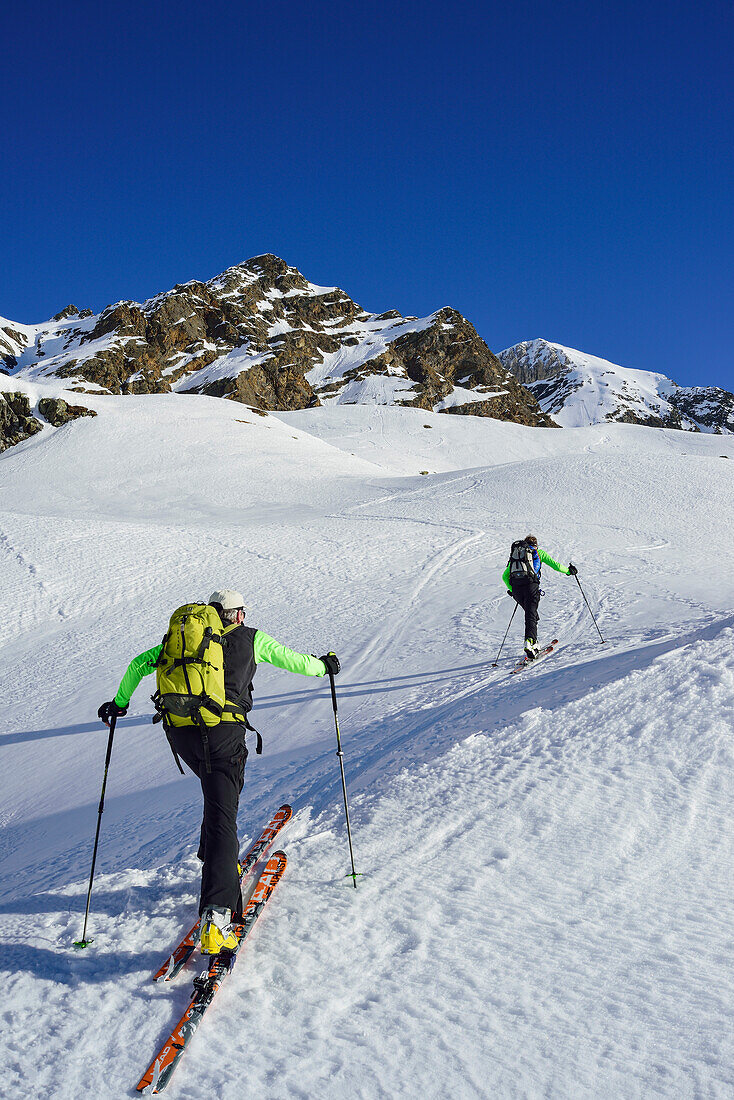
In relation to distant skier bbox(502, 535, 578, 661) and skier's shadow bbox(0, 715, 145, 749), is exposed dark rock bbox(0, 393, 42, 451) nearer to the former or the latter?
skier's shadow bbox(0, 715, 145, 749)

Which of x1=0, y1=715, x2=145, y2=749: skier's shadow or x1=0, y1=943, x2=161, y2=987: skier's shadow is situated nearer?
x1=0, y1=943, x2=161, y2=987: skier's shadow

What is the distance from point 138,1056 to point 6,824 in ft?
12.3

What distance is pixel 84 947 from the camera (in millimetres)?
3334

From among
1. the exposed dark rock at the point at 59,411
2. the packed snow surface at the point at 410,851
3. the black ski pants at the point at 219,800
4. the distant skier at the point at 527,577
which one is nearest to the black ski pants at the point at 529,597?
the distant skier at the point at 527,577

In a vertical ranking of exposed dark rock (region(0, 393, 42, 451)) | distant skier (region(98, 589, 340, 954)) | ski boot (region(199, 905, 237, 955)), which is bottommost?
ski boot (region(199, 905, 237, 955))

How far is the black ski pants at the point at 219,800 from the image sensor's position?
322 centimetres

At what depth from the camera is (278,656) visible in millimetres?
3799

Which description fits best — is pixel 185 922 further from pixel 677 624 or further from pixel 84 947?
pixel 677 624

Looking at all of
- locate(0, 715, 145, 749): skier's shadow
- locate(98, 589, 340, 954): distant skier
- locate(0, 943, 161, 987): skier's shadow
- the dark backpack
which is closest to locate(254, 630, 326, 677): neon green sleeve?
locate(98, 589, 340, 954): distant skier

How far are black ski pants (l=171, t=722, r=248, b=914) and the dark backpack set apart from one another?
6312mm

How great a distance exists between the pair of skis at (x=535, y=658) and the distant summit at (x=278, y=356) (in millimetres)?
88035

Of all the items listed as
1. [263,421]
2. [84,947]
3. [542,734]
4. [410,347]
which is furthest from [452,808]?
[410,347]

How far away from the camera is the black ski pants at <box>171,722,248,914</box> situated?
322cm

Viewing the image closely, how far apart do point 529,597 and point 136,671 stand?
6.39 meters
